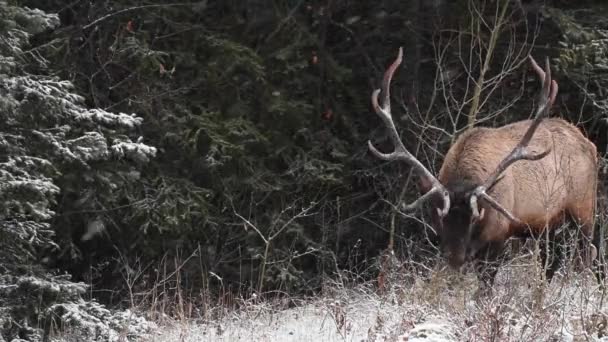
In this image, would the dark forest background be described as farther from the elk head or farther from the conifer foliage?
the elk head

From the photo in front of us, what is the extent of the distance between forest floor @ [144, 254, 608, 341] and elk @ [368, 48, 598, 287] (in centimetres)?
36

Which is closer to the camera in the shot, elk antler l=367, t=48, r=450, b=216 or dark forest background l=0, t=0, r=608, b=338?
elk antler l=367, t=48, r=450, b=216

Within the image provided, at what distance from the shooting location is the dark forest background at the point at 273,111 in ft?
37.6

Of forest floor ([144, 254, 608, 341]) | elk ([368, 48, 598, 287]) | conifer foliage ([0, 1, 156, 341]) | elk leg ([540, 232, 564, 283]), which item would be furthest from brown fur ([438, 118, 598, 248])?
conifer foliage ([0, 1, 156, 341])

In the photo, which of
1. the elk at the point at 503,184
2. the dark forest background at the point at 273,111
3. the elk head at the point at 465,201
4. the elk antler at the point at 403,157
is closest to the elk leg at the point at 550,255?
the elk at the point at 503,184

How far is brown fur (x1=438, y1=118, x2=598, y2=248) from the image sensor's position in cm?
862

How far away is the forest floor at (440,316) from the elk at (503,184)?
0.36m

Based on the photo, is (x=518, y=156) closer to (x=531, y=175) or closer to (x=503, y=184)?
(x=503, y=184)

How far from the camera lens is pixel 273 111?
12.7 meters

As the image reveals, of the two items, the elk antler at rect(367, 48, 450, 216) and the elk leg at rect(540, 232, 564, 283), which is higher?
the elk antler at rect(367, 48, 450, 216)

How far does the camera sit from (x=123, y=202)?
39.3 ft

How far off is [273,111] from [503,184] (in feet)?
15.2

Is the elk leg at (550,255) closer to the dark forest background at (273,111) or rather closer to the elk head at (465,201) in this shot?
the elk head at (465,201)

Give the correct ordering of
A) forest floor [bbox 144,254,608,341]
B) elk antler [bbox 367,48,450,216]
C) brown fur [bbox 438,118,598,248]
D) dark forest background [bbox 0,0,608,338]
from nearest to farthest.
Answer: forest floor [bbox 144,254,608,341] < elk antler [bbox 367,48,450,216] < brown fur [bbox 438,118,598,248] < dark forest background [bbox 0,0,608,338]
